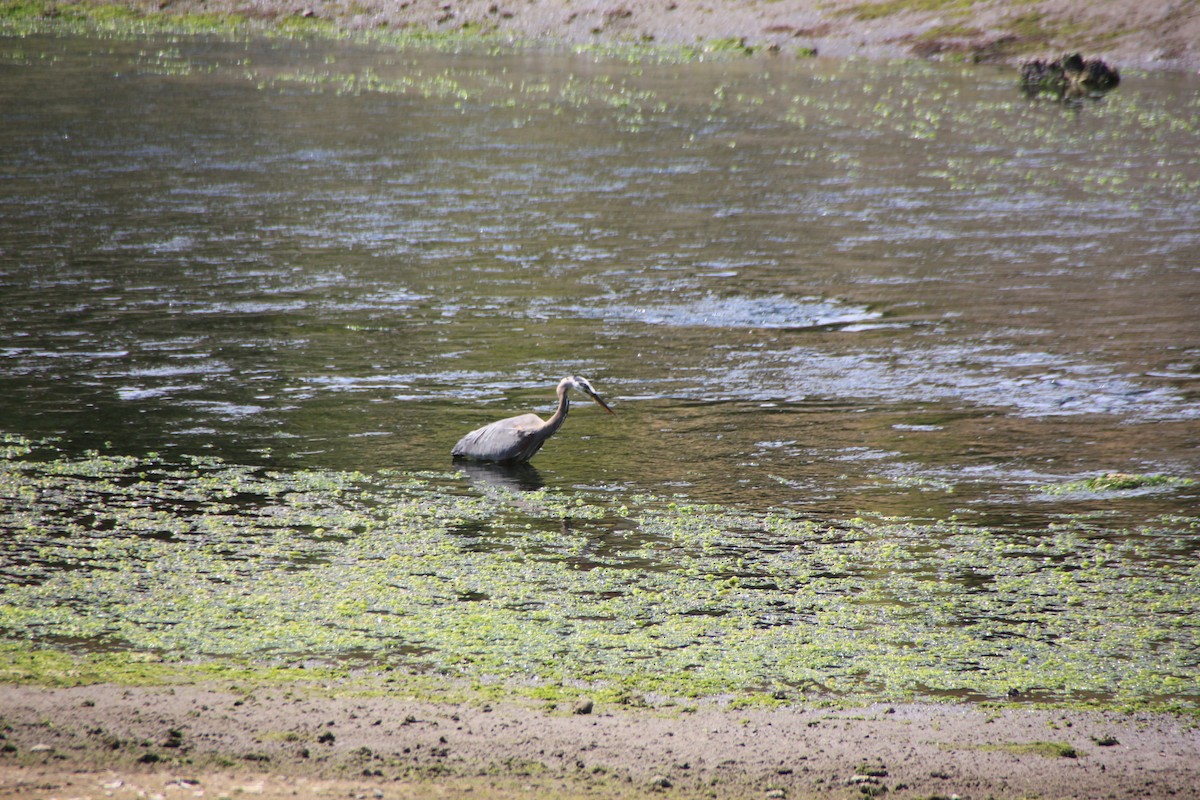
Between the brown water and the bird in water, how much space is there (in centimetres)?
25

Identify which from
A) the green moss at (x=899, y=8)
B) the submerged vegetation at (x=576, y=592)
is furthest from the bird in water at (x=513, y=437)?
the green moss at (x=899, y=8)

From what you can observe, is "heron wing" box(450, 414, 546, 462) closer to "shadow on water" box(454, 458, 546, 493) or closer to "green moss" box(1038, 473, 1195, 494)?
"shadow on water" box(454, 458, 546, 493)

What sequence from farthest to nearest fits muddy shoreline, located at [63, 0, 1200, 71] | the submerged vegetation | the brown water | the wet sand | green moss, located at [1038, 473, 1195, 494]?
muddy shoreline, located at [63, 0, 1200, 71], the brown water, green moss, located at [1038, 473, 1195, 494], the submerged vegetation, the wet sand

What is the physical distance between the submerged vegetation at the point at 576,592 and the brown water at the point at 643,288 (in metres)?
0.76

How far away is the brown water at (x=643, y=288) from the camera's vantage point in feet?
37.0

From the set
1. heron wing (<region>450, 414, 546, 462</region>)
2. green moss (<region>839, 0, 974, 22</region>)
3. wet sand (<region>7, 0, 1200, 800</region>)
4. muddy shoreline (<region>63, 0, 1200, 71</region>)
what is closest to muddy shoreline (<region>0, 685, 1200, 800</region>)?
wet sand (<region>7, 0, 1200, 800</region>)

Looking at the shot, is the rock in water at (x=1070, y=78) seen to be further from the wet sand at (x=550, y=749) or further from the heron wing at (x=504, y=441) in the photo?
the wet sand at (x=550, y=749)

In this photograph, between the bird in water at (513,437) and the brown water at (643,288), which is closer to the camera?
the bird in water at (513,437)

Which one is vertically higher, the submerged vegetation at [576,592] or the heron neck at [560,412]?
the heron neck at [560,412]

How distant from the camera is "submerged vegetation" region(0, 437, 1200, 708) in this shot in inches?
280

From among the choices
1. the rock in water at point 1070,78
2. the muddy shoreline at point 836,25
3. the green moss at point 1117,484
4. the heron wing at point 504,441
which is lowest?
the green moss at point 1117,484

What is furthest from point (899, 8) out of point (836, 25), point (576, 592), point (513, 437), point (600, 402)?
point (576, 592)

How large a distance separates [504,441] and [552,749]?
4581 mm

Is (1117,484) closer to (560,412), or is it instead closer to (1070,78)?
(560,412)
